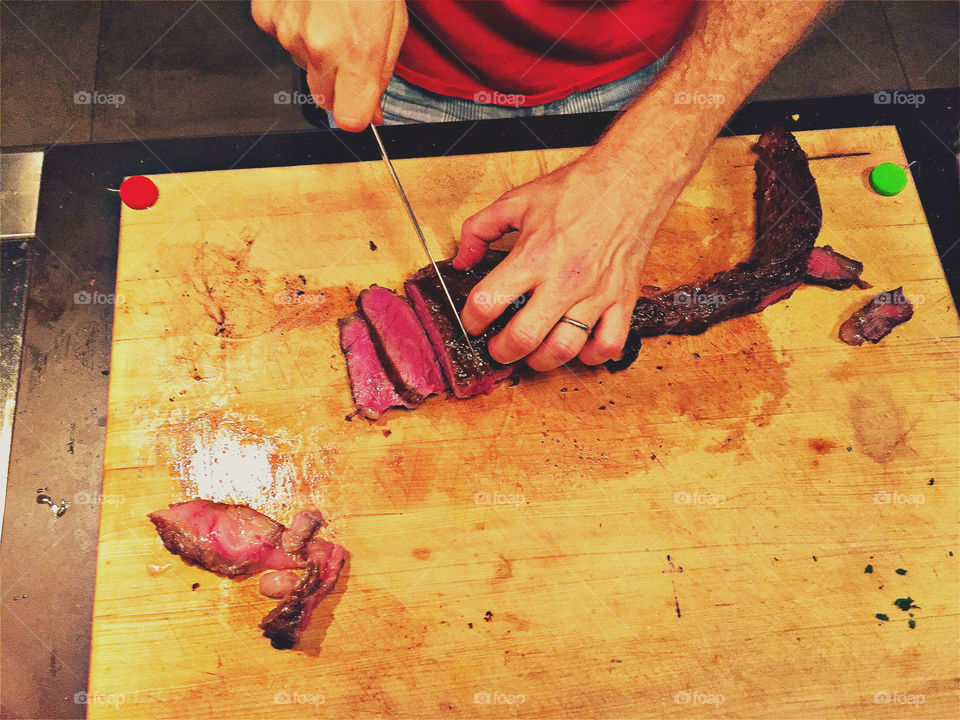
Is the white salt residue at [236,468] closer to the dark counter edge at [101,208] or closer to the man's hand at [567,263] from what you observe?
the dark counter edge at [101,208]

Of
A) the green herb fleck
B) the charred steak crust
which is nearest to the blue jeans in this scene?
the charred steak crust

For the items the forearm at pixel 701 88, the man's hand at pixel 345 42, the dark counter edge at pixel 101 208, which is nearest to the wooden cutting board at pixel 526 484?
the dark counter edge at pixel 101 208

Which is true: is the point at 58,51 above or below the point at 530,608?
above

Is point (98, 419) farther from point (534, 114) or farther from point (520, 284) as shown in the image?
point (534, 114)

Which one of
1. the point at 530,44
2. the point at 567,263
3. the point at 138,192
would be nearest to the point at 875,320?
the point at 567,263

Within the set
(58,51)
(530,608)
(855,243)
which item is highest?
(58,51)

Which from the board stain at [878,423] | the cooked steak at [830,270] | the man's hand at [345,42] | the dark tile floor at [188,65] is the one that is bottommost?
the board stain at [878,423]

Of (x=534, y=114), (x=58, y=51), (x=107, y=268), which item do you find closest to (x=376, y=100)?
(x=534, y=114)
